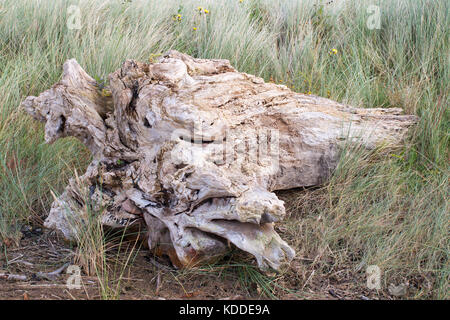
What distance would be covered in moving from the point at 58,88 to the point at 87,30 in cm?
224

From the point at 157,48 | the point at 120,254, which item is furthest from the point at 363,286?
the point at 157,48

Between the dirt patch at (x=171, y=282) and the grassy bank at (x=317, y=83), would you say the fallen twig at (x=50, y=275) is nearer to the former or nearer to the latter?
the dirt patch at (x=171, y=282)

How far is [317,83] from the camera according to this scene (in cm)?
463

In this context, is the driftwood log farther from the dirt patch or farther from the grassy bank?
the grassy bank

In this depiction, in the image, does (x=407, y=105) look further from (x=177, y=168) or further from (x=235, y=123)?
(x=177, y=168)

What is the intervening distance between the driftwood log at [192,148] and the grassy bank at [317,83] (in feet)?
1.00

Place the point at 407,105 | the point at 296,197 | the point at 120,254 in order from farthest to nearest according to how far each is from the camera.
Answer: the point at 407,105 < the point at 296,197 < the point at 120,254

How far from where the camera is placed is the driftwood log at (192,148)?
2.64 m

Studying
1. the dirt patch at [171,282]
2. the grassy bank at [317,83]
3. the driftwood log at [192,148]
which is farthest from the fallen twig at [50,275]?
Result: the grassy bank at [317,83]

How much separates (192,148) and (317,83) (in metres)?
2.32

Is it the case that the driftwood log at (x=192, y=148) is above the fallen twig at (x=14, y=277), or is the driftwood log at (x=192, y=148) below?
above

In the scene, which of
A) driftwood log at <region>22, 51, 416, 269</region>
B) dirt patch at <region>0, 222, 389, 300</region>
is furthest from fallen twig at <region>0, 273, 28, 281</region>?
driftwood log at <region>22, 51, 416, 269</region>

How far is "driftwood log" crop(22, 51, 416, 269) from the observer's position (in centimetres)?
264
